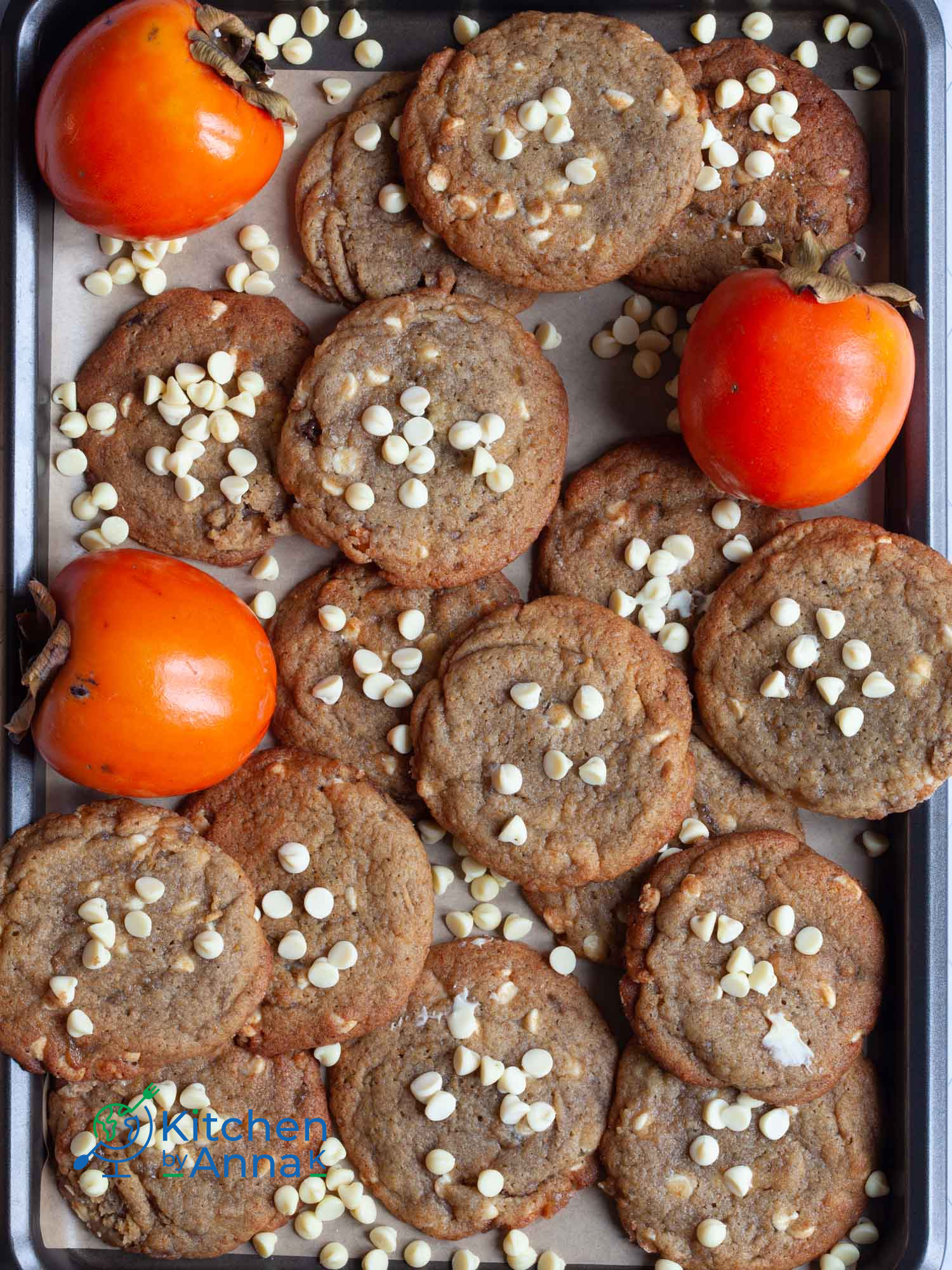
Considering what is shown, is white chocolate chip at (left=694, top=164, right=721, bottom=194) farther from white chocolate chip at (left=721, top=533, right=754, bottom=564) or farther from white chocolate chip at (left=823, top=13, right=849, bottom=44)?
white chocolate chip at (left=721, top=533, right=754, bottom=564)

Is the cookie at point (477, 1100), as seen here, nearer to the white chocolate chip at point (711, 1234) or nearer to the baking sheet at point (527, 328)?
the baking sheet at point (527, 328)

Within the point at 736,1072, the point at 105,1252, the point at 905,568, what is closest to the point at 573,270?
the point at 905,568

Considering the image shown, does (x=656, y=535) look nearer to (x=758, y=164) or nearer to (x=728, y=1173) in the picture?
(x=758, y=164)

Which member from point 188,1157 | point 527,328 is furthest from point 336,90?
point 188,1157

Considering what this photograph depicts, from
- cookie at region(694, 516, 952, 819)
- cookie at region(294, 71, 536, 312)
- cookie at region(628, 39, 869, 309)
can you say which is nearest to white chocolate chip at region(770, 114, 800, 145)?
cookie at region(628, 39, 869, 309)

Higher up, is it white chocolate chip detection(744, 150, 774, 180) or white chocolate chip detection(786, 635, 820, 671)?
white chocolate chip detection(744, 150, 774, 180)
